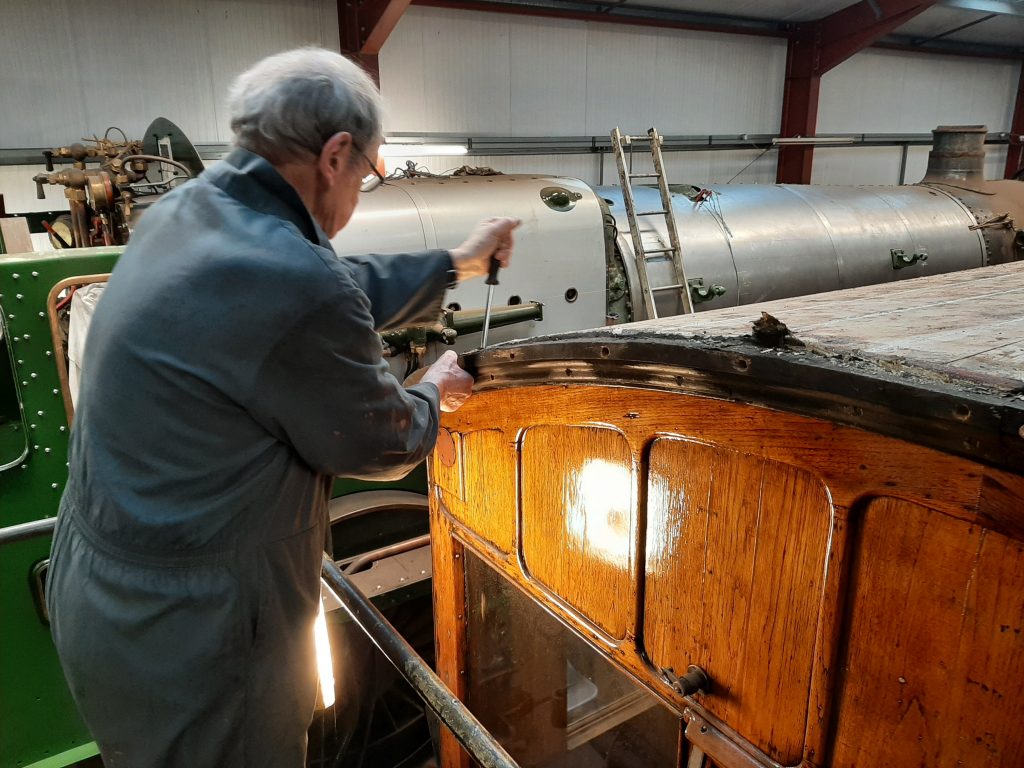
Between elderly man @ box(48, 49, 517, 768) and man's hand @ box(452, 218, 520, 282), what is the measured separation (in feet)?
1.68

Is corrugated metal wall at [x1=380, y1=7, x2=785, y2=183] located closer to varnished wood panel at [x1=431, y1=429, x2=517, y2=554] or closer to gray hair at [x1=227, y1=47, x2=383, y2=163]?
varnished wood panel at [x1=431, y1=429, x2=517, y2=554]

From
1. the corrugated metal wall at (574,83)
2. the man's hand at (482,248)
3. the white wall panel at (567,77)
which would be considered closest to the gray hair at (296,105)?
the man's hand at (482,248)

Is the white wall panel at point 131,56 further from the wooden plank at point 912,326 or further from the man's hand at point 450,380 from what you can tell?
the wooden plank at point 912,326

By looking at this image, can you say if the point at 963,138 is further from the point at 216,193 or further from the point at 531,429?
the point at 216,193

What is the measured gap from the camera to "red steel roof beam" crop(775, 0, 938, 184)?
9000 mm

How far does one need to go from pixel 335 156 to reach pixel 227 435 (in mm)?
532

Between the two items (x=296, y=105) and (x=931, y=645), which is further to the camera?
(x=296, y=105)

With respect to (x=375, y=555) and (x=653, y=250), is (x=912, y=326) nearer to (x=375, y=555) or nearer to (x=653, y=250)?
(x=375, y=555)

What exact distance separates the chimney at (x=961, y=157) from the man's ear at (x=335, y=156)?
281 inches

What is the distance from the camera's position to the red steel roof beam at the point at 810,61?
9.00 meters

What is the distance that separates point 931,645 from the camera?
100cm

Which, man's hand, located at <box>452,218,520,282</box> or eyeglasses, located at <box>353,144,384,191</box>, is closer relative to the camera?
eyeglasses, located at <box>353,144,384,191</box>

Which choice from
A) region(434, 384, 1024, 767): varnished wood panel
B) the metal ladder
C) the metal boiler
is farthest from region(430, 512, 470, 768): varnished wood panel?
the metal ladder

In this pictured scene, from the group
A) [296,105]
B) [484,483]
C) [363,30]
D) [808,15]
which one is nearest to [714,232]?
[484,483]
